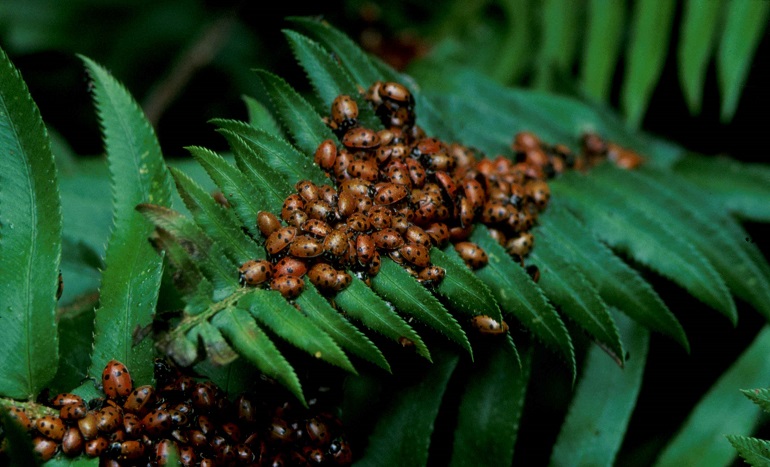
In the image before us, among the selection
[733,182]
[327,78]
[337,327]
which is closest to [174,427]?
[337,327]

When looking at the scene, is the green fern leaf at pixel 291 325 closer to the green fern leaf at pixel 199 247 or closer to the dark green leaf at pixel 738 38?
the green fern leaf at pixel 199 247

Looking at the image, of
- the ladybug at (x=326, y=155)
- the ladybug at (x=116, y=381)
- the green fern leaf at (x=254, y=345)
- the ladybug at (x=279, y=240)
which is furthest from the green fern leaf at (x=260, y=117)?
the ladybug at (x=116, y=381)

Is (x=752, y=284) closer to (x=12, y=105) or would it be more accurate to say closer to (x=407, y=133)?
(x=407, y=133)

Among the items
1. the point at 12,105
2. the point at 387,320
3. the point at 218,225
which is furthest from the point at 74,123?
the point at 387,320

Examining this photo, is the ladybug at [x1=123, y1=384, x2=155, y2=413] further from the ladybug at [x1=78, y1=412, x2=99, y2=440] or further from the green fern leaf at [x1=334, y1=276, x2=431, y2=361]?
the green fern leaf at [x1=334, y1=276, x2=431, y2=361]

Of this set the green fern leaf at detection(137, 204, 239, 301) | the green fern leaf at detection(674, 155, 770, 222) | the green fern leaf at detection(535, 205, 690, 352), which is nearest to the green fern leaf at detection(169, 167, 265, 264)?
the green fern leaf at detection(137, 204, 239, 301)

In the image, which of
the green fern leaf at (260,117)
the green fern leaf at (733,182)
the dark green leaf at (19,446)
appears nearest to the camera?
the dark green leaf at (19,446)

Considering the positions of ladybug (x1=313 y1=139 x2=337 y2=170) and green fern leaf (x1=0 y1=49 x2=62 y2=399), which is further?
ladybug (x1=313 y1=139 x2=337 y2=170)
